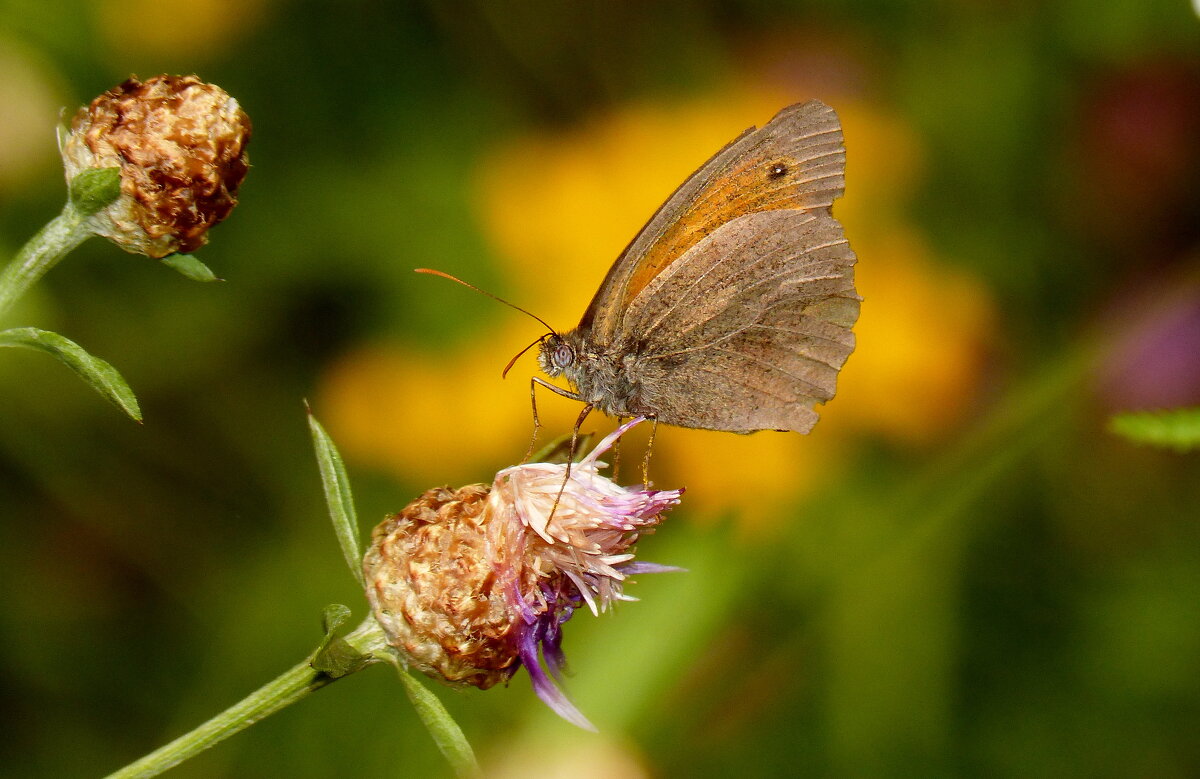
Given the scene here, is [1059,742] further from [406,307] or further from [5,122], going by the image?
[5,122]

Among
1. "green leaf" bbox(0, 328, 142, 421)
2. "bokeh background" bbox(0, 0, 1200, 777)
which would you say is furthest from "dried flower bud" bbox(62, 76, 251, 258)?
"bokeh background" bbox(0, 0, 1200, 777)

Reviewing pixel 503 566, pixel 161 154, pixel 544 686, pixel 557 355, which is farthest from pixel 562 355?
pixel 161 154

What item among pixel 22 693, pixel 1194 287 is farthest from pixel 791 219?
pixel 22 693

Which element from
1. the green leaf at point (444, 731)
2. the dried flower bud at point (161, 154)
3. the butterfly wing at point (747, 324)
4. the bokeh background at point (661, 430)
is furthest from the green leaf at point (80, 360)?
the bokeh background at point (661, 430)

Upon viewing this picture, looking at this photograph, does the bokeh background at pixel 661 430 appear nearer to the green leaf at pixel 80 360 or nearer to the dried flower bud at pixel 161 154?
the dried flower bud at pixel 161 154

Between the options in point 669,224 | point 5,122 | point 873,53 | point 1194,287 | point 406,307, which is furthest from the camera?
point 873,53

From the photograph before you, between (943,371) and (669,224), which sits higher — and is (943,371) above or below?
below
